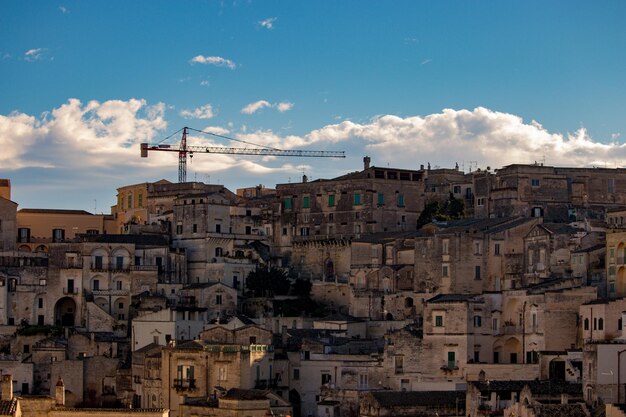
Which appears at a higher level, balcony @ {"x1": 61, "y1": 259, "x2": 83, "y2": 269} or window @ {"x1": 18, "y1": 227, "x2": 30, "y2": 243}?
window @ {"x1": 18, "y1": 227, "x2": 30, "y2": 243}

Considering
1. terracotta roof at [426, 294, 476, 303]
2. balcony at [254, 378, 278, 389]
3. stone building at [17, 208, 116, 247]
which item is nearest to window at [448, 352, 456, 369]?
terracotta roof at [426, 294, 476, 303]

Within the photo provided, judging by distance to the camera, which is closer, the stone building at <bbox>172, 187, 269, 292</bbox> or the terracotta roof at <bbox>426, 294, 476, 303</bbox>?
the terracotta roof at <bbox>426, 294, 476, 303</bbox>

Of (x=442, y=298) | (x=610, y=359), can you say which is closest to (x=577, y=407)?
(x=610, y=359)

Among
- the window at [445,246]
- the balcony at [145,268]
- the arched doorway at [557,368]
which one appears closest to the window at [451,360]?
the arched doorway at [557,368]

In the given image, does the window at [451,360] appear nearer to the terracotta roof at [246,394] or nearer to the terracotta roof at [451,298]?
the terracotta roof at [451,298]

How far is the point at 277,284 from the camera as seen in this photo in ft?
281

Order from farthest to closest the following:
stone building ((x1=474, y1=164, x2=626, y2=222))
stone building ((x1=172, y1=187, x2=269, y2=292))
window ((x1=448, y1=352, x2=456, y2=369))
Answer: stone building ((x1=172, y1=187, x2=269, y2=292)) < stone building ((x1=474, y1=164, x2=626, y2=222)) < window ((x1=448, y1=352, x2=456, y2=369))

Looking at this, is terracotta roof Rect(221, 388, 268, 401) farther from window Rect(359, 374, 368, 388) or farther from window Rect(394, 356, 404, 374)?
window Rect(394, 356, 404, 374)

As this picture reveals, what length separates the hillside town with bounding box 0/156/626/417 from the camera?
216 ft

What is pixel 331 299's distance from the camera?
85188 millimetres

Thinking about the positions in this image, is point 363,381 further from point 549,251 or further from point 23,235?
point 23,235

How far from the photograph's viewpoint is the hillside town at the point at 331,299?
65.8 m

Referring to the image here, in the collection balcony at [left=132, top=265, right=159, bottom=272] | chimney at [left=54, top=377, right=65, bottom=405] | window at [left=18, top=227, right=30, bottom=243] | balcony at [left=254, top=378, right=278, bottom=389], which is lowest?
chimney at [left=54, top=377, right=65, bottom=405]

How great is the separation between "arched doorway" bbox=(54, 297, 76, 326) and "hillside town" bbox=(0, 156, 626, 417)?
4.1 inches
